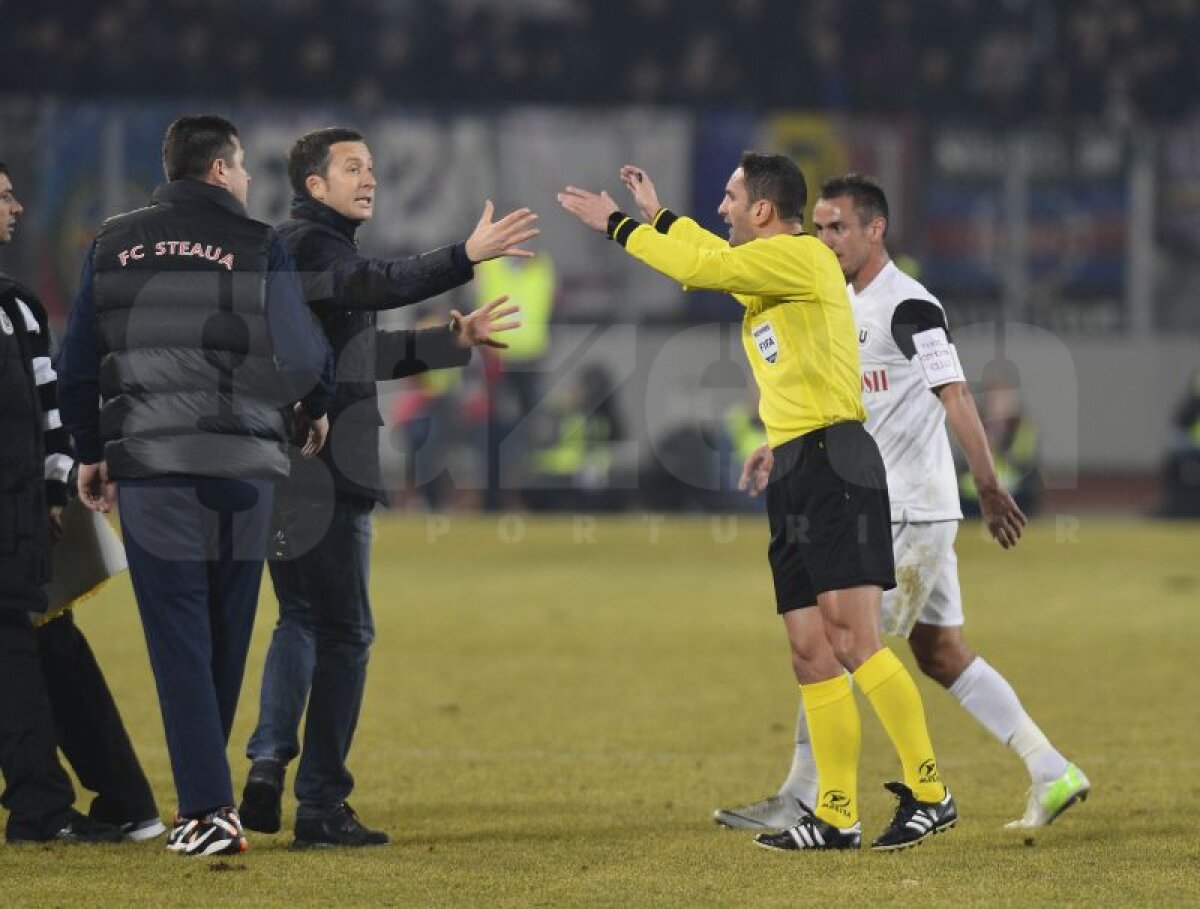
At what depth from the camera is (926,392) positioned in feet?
22.4

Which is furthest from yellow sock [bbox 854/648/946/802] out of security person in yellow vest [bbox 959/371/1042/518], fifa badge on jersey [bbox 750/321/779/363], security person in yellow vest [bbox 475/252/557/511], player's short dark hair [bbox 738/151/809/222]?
security person in yellow vest [bbox 475/252/557/511]

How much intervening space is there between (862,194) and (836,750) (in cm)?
183

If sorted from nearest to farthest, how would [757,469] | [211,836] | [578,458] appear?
[211,836] < [757,469] < [578,458]

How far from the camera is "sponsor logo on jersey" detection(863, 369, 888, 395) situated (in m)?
6.78

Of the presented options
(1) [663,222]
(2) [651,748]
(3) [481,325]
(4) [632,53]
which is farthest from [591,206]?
(4) [632,53]

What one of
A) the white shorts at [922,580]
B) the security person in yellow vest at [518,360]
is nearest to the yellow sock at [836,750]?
the white shorts at [922,580]

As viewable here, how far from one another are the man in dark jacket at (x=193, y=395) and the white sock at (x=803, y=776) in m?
1.85

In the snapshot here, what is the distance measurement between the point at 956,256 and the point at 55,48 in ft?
36.0

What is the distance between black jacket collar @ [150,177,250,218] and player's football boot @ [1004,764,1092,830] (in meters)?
3.01

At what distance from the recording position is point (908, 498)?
22.1 feet

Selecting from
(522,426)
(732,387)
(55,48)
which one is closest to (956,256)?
(732,387)

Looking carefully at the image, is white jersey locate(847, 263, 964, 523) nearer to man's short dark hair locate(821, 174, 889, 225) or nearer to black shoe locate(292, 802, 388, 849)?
man's short dark hair locate(821, 174, 889, 225)

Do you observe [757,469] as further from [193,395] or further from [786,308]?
[193,395]

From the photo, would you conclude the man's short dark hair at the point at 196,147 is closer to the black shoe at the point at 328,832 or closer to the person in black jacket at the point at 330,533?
the person in black jacket at the point at 330,533
